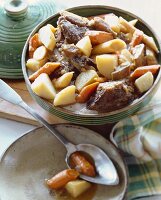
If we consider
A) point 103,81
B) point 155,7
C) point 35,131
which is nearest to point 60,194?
point 35,131

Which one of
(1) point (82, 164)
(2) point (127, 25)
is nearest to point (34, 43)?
(2) point (127, 25)

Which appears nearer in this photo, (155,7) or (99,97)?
(99,97)

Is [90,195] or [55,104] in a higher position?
[55,104]

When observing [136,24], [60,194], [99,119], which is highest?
[136,24]

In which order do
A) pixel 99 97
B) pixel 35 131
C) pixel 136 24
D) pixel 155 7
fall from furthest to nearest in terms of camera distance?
pixel 155 7
pixel 136 24
pixel 35 131
pixel 99 97

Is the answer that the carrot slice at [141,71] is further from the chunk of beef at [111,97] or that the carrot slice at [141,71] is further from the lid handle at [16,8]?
the lid handle at [16,8]

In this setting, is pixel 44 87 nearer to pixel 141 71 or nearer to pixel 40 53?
pixel 40 53

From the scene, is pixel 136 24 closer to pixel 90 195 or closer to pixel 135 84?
pixel 135 84
